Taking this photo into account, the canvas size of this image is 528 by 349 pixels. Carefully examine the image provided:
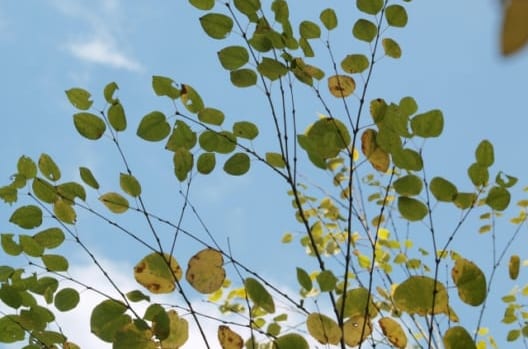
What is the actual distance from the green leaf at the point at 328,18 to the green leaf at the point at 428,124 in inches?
14.9

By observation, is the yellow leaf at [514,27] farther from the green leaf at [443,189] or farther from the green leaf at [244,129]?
the green leaf at [244,129]

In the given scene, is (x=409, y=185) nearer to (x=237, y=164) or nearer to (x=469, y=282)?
(x=469, y=282)

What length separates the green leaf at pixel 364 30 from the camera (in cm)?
127

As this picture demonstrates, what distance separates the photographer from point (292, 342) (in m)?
1.04

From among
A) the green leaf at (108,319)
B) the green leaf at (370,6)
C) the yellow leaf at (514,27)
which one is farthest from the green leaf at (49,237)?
the yellow leaf at (514,27)

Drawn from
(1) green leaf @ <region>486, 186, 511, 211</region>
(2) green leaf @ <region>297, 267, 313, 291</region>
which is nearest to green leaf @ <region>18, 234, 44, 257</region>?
(2) green leaf @ <region>297, 267, 313, 291</region>

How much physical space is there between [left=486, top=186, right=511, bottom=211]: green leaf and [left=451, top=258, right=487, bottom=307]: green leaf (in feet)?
0.60

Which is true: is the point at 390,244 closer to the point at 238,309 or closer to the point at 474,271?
the point at 238,309

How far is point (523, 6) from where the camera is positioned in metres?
0.11

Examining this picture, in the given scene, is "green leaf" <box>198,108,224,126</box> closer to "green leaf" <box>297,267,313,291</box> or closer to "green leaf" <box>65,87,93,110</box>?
"green leaf" <box>65,87,93,110</box>

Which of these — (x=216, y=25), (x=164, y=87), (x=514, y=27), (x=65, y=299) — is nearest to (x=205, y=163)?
(x=164, y=87)

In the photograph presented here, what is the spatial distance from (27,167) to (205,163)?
1.28 ft

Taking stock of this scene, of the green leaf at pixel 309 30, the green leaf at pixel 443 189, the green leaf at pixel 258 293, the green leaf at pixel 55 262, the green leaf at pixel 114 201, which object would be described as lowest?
the green leaf at pixel 258 293

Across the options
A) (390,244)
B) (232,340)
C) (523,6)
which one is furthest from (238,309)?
(523,6)
